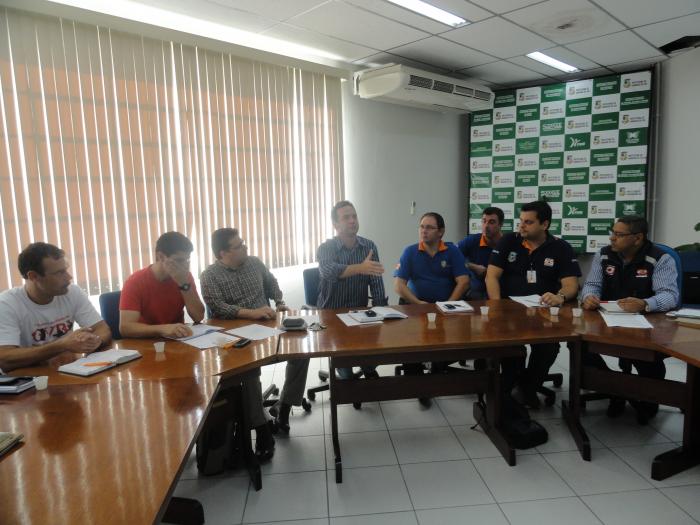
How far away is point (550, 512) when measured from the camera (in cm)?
199

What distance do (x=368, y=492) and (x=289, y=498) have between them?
38cm

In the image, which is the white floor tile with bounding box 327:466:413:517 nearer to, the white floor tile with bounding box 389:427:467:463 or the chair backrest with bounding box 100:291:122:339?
the white floor tile with bounding box 389:427:467:463

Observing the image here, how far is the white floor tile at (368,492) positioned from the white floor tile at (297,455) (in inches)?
5.4

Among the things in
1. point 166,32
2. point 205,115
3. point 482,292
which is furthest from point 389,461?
point 166,32

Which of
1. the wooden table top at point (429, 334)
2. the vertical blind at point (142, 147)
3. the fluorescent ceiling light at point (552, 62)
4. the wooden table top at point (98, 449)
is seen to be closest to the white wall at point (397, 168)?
the vertical blind at point (142, 147)

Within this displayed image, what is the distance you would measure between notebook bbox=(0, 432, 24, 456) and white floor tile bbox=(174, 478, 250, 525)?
0.90 m

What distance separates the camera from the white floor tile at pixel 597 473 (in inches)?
85.0

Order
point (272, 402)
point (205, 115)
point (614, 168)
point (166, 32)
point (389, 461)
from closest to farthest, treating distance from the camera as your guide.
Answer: point (389, 461)
point (272, 402)
point (166, 32)
point (205, 115)
point (614, 168)

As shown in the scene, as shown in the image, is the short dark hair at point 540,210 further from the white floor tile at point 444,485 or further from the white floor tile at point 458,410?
the white floor tile at point 444,485

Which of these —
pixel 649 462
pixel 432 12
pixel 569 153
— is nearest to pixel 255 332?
pixel 649 462

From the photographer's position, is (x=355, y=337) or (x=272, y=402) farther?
(x=272, y=402)

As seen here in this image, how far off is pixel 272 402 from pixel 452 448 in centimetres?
122

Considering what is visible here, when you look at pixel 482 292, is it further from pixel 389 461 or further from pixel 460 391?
pixel 389 461

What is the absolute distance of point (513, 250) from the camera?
126 inches
